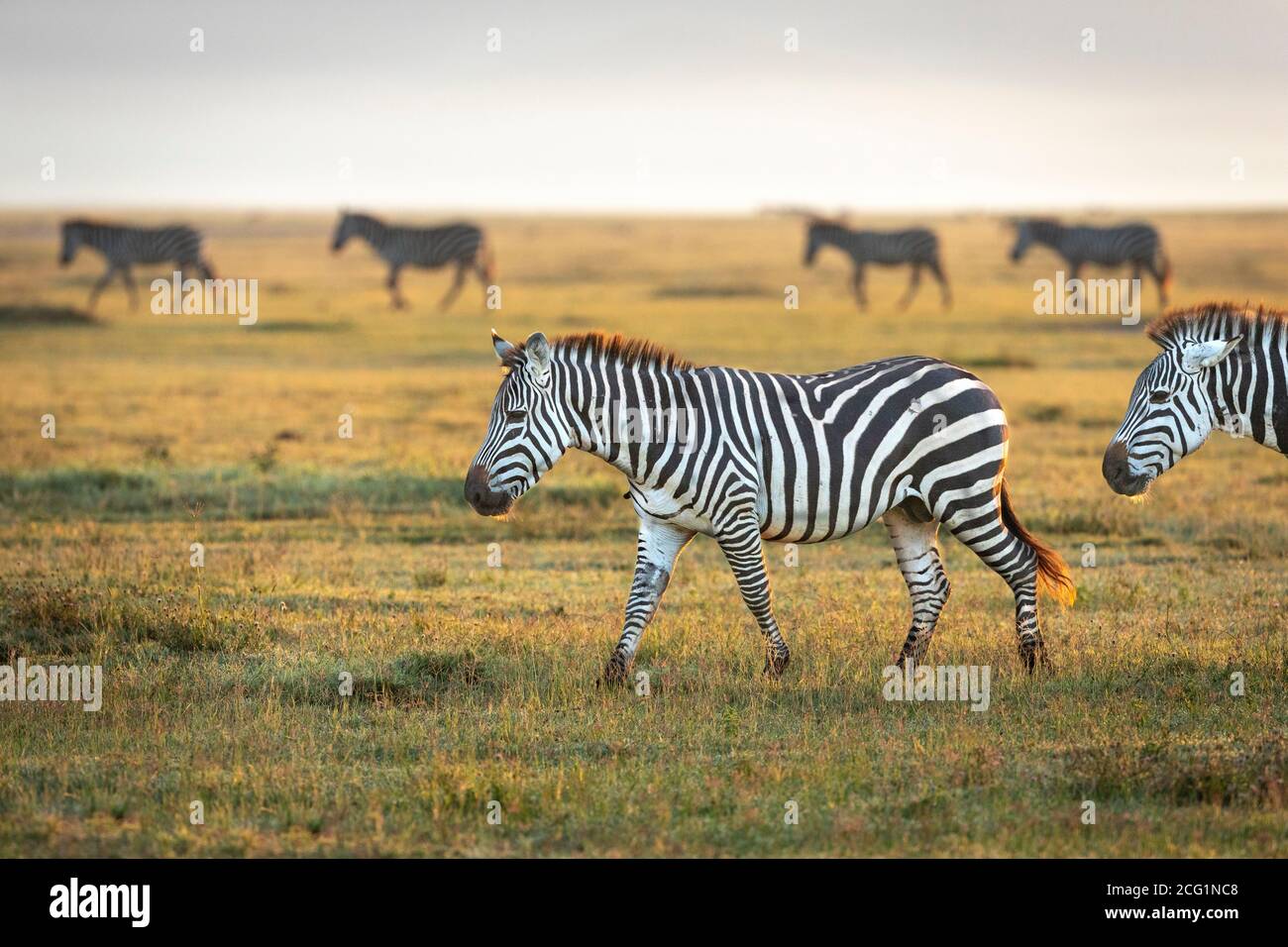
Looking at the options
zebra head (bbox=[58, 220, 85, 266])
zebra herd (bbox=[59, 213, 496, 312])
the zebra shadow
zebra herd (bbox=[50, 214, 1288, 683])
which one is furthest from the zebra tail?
zebra head (bbox=[58, 220, 85, 266])

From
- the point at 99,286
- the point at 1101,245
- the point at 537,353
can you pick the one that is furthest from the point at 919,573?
the point at 1101,245

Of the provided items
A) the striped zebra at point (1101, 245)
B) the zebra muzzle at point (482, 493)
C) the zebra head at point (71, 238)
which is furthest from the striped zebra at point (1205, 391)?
the zebra head at point (71, 238)

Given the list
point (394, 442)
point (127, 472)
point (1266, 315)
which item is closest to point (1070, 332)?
point (394, 442)

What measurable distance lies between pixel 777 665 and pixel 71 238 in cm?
4001

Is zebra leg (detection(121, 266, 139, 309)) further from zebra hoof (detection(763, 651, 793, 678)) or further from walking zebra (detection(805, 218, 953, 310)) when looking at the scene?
zebra hoof (detection(763, 651, 793, 678))

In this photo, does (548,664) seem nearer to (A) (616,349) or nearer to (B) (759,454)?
(B) (759,454)

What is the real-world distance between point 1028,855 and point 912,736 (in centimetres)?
177

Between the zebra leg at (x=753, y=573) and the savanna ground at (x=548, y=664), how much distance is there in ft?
0.68

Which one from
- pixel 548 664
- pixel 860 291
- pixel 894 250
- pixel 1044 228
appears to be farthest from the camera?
pixel 894 250

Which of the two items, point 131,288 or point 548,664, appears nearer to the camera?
point 548,664

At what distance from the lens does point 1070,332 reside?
35.2 metres

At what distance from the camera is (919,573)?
32.1 feet

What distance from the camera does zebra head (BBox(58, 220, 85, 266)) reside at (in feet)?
144
